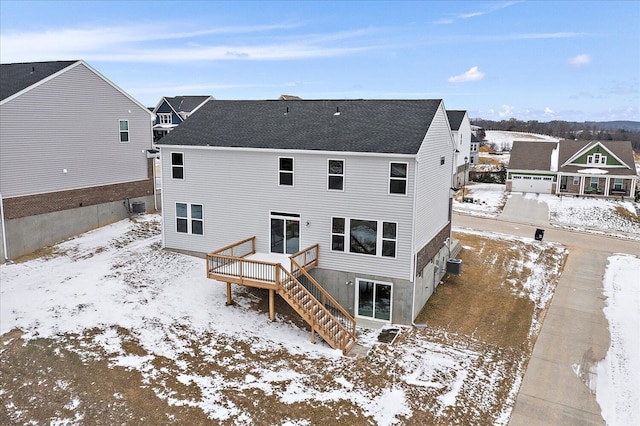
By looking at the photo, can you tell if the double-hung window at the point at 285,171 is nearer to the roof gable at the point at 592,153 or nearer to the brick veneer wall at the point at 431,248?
the brick veneer wall at the point at 431,248

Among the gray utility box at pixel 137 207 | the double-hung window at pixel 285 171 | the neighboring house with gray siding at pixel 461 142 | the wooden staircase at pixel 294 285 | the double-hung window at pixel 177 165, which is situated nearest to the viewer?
the wooden staircase at pixel 294 285

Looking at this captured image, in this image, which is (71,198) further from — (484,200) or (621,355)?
(484,200)

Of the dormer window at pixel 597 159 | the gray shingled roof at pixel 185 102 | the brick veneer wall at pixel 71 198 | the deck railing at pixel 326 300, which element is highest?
the gray shingled roof at pixel 185 102

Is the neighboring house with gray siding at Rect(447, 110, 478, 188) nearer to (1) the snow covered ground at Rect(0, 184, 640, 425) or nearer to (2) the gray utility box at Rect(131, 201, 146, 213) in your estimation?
(1) the snow covered ground at Rect(0, 184, 640, 425)

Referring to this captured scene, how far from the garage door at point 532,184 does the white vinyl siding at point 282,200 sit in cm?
3493

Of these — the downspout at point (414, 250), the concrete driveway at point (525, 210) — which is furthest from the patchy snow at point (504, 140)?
the downspout at point (414, 250)

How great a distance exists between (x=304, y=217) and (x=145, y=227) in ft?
37.3

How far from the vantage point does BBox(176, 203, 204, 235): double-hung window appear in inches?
833

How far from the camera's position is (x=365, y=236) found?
1803 cm

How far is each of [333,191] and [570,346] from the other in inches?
393

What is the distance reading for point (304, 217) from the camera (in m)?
18.9

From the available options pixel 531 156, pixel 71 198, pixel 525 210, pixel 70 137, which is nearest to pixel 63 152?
pixel 70 137

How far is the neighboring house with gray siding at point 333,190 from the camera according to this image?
→ 57.6 feet

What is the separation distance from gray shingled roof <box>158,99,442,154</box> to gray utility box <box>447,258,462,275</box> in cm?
782
